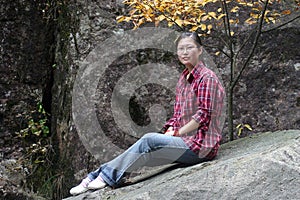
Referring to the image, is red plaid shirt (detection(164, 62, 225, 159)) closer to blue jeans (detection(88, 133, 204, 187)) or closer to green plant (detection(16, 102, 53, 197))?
blue jeans (detection(88, 133, 204, 187))

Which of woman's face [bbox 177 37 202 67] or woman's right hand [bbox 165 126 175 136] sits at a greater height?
woman's face [bbox 177 37 202 67]

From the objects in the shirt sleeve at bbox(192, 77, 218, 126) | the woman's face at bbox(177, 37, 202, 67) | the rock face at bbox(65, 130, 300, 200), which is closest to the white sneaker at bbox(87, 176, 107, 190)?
the rock face at bbox(65, 130, 300, 200)

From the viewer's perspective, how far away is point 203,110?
3.41 meters

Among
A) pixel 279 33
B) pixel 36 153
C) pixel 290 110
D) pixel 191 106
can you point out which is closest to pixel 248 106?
pixel 290 110

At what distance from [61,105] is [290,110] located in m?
2.66

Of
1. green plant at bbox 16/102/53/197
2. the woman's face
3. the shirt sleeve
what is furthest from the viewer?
green plant at bbox 16/102/53/197

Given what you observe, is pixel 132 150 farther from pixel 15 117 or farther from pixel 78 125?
pixel 15 117

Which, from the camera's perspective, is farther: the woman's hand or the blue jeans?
the woman's hand

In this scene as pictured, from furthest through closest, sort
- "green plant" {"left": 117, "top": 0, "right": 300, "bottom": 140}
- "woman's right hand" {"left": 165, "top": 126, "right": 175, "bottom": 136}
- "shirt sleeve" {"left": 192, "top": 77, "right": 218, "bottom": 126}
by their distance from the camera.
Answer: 1. "green plant" {"left": 117, "top": 0, "right": 300, "bottom": 140}
2. "woman's right hand" {"left": 165, "top": 126, "right": 175, "bottom": 136}
3. "shirt sleeve" {"left": 192, "top": 77, "right": 218, "bottom": 126}

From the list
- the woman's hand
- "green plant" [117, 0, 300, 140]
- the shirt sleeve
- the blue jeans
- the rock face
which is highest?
"green plant" [117, 0, 300, 140]

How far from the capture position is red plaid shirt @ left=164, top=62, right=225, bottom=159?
11.2ft

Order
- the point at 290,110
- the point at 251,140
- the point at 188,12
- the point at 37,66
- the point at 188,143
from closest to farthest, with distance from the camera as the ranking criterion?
1. the point at 188,143
2. the point at 251,140
3. the point at 188,12
4. the point at 290,110
5. the point at 37,66

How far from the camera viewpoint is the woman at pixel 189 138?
343 centimetres

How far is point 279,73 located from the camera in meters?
5.20
